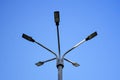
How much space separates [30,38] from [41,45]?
0.57 metres

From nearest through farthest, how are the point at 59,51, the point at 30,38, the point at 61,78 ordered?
the point at 61,78
the point at 59,51
the point at 30,38

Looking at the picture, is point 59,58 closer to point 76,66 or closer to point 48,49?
point 48,49

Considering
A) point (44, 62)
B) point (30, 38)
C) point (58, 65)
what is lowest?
point (58, 65)

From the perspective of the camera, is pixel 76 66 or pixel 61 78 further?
pixel 76 66

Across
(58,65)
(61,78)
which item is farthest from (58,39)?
(61,78)

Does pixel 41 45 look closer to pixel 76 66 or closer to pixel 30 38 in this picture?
pixel 30 38

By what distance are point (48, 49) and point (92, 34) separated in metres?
1.67

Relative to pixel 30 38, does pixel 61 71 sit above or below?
below

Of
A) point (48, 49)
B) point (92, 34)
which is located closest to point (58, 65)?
point (48, 49)

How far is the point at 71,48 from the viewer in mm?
7262

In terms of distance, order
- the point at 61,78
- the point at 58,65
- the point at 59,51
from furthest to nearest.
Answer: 1. the point at 59,51
2. the point at 58,65
3. the point at 61,78

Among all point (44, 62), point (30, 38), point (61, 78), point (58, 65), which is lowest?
point (61, 78)

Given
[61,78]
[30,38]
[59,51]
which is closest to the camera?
[61,78]

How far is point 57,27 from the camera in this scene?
7180 mm
